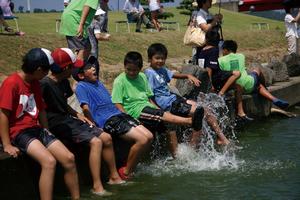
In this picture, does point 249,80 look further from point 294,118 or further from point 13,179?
point 13,179

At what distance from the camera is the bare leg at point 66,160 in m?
5.04

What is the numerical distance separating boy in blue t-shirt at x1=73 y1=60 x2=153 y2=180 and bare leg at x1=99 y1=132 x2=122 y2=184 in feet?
0.49

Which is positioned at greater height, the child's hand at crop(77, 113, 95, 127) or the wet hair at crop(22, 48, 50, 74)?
the wet hair at crop(22, 48, 50, 74)

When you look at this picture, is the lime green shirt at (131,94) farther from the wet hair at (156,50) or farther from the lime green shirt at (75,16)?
the lime green shirt at (75,16)

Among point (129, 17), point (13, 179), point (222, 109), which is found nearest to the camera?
point (13, 179)

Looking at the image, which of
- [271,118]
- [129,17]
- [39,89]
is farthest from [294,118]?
[129,17]

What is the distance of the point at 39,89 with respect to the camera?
17.3 feet

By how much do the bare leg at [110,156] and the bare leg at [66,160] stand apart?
2.04 ft

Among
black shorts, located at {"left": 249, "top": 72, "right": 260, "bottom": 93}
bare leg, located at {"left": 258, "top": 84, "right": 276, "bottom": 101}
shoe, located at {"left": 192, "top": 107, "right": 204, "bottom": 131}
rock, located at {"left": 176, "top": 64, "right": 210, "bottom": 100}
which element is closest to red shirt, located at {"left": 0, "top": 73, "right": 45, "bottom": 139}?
shoe, located at {"left": 192, "top": 107, "right": 204, "bottom": 131}

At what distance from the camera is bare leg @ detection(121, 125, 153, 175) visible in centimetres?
597

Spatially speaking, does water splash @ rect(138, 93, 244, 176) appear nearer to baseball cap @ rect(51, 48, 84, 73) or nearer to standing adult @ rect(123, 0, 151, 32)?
baseball cap @ rect(51, 48, 84, 73)

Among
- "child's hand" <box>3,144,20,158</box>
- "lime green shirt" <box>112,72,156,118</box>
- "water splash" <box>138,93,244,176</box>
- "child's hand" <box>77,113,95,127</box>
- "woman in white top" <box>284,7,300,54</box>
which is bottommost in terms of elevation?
"water splash" <box>138,93,244,176</box>

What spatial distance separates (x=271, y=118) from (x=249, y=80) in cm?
115

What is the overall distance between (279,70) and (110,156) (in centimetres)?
611
